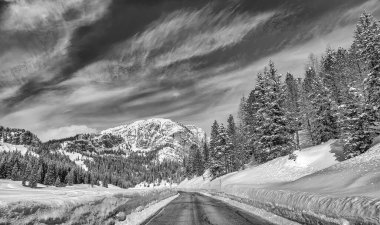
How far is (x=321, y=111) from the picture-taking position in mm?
54750

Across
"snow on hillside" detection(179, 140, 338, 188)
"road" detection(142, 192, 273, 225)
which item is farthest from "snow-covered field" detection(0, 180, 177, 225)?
"snow on hillside" detection(179, 140, 338, 188)

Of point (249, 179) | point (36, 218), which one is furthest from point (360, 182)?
point (249, 179)

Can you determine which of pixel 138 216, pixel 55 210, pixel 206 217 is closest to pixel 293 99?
pixel 138 216

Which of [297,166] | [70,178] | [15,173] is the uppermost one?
[15,173]

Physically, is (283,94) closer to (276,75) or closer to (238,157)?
(276,75)

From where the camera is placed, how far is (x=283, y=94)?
4981cm

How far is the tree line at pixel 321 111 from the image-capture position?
Result: 35.0 m

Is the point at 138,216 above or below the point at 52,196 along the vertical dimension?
below

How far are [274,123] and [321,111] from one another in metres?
13.0

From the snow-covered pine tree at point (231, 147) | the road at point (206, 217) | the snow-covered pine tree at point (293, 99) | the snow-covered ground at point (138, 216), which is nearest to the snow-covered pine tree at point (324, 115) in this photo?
the snow-covered pine tree at point (293, 99)

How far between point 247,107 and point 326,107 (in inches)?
850

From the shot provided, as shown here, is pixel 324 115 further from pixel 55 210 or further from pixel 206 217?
pixel 55 210

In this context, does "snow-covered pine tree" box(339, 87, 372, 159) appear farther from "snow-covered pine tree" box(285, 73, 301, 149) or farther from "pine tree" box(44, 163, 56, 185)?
"pine tree" box(44, 163, 56, 185)

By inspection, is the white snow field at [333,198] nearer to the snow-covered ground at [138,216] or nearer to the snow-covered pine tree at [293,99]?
the snow-covered ground at [138,216]
